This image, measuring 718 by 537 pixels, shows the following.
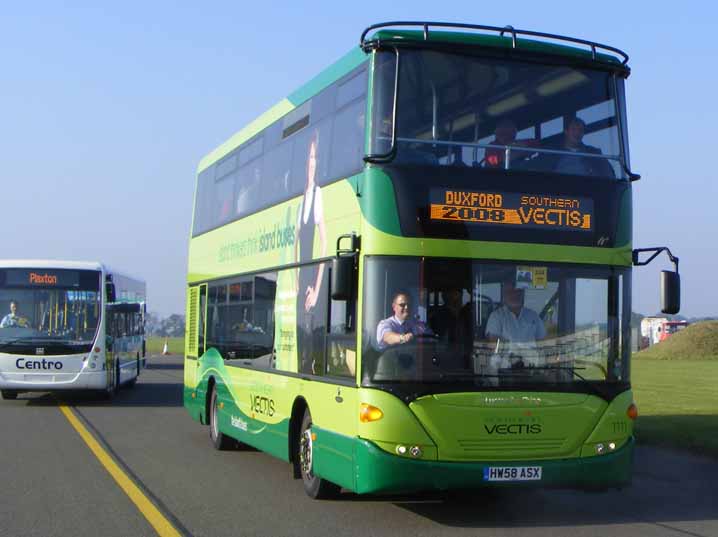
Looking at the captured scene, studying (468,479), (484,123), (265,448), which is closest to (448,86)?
(484,123)

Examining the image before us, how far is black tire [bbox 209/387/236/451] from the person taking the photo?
15.8 meters

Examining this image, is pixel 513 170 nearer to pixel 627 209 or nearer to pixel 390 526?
pixel 627 209

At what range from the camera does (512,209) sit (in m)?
10.0

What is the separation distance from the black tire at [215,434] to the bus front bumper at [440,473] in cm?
631

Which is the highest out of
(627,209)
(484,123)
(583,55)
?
(583,55)

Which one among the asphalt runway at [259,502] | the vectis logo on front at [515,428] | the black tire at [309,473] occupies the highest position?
the vectis logo on front at [515,428]

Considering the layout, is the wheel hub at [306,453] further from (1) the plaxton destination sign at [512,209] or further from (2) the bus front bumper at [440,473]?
(1) the plaxton destination sign at [512,209]

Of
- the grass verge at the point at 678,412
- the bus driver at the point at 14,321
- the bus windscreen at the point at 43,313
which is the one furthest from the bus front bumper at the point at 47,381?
the grass verge at the point at 678,412

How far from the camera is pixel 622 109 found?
35.1ft

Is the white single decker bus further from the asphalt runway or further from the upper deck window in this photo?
the upper deck window

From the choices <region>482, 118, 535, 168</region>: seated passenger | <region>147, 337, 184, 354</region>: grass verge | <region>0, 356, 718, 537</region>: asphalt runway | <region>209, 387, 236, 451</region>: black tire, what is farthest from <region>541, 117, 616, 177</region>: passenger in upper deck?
<region>147, 337, 184, 354</region>: grass verge

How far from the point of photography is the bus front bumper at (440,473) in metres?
9.52

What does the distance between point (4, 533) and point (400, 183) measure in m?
4.30

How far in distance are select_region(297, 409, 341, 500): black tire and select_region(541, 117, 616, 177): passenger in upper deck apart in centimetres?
340
